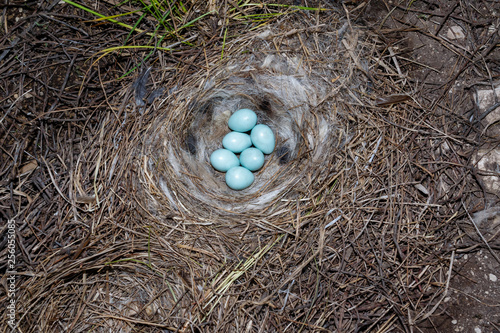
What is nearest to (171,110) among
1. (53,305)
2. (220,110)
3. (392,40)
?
(220,110)

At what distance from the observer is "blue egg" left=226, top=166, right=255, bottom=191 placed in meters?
2.42

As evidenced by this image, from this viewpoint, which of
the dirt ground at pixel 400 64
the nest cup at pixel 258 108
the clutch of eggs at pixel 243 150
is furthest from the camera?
the clutch of eggs at pixel 243 150

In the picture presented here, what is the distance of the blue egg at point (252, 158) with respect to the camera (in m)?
2.47

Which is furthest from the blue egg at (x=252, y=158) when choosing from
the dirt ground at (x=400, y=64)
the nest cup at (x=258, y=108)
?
the dirt ground at (x=400, y=64)

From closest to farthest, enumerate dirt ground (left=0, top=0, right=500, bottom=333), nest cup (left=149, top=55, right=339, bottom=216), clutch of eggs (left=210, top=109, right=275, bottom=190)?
dirt ground (left=0, top=0, right=500, bottom=333)
nest cup (left=149, top=55, right=339, bottom=216)
clutch of eggs (left=210, top=109, right=275, bottom=190)

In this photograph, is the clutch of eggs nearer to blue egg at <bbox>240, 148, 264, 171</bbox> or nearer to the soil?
blue egg at <bbox>240, 148, 264, 171</bbox>

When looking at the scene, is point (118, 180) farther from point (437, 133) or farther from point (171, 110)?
point (437, 133)

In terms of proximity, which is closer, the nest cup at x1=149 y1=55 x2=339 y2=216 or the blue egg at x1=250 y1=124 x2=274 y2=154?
the nest cup at x1=149 y1=55 x2=339 y2=216

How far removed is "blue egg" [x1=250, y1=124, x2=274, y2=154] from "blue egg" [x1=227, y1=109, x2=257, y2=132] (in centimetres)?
5

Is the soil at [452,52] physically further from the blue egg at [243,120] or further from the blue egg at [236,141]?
the blue egg at [236,141]

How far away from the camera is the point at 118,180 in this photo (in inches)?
86.0

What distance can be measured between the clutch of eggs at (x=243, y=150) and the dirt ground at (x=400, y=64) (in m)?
0.51

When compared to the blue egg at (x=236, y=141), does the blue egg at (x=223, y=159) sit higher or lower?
lower

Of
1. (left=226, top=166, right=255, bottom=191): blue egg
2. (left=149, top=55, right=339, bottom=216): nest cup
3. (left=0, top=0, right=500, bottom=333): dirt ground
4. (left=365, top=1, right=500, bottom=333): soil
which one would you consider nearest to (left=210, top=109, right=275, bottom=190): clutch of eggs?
(left=226, top=166, right=255, bottom=191): blue egg
